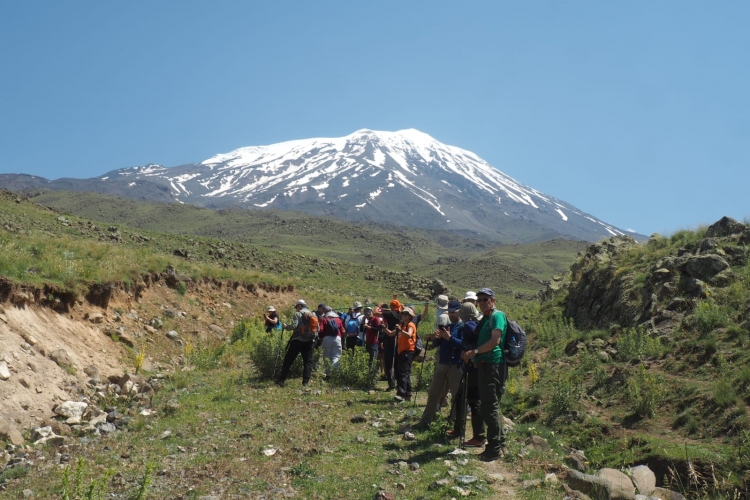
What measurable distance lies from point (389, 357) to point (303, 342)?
2.03 metres

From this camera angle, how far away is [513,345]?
7.74 meters

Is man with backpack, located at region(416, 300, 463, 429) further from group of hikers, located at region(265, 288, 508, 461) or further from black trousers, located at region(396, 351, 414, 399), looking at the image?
black trousers, located at region(396, 351, 414, 399)

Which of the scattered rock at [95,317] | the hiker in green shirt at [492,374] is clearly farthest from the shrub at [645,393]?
the scattered rock at [95,317]

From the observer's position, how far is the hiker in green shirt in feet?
24.7

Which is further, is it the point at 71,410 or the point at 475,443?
the point at 71,410

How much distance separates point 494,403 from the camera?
7531 mm

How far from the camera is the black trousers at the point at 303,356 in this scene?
40.6ft

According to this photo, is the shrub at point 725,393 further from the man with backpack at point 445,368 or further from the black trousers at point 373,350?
the black trousers at point 373,350

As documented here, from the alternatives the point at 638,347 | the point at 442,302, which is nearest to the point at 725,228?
the point at 638,347

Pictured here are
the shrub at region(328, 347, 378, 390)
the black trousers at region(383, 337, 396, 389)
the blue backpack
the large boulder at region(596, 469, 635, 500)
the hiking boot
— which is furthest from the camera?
the blue backpack

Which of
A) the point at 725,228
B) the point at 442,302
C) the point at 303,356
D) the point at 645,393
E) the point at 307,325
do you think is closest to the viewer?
the point at 645,393

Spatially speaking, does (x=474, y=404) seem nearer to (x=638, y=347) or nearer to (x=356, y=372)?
(x=356, y=372)

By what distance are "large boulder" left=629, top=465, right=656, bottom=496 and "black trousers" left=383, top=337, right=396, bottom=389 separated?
244 inches

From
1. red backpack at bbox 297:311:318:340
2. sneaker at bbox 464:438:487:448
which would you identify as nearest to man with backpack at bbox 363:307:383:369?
red backpack at bbox 297:311:318:340
